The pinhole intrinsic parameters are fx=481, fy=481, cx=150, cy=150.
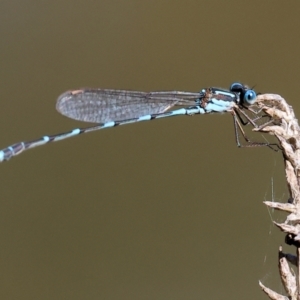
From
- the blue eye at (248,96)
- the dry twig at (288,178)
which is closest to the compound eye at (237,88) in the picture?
the blue eye at (248,96)

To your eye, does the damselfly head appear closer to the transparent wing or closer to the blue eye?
the blue eye

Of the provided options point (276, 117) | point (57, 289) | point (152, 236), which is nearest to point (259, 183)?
point (152, 236)

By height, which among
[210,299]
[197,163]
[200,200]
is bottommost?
[210,299]

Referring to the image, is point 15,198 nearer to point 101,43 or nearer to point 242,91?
point 101,43

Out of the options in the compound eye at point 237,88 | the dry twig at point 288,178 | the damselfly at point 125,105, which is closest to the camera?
the dry twig at point 288,178

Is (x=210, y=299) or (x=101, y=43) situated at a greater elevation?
(x=101, y=43)

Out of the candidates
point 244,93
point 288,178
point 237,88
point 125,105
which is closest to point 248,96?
point 244,93

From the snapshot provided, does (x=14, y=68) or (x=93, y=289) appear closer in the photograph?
(x=93, y=289)

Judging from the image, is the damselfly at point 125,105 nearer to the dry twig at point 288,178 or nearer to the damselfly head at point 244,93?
the damselfly head at point 244,93

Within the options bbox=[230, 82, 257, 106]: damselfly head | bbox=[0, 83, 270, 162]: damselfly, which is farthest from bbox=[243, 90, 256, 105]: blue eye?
bbox=[0, 83, 270, 162]: damselfly
